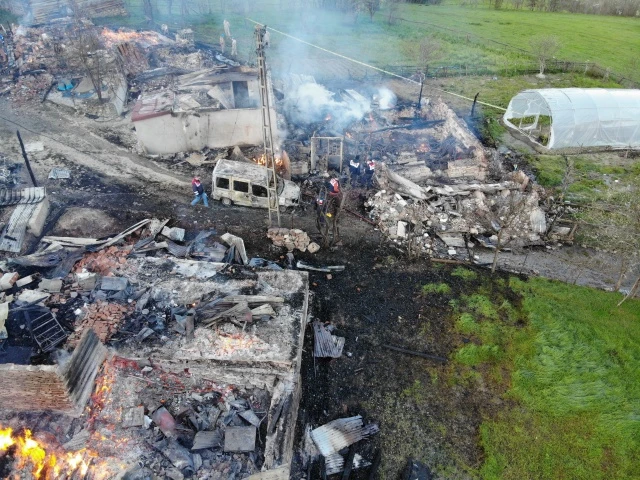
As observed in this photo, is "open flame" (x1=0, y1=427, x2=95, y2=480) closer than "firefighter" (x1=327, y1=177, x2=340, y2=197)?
Yes

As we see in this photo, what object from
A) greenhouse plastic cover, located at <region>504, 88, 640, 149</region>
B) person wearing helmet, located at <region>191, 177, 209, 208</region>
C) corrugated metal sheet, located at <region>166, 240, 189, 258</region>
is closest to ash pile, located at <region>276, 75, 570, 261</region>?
greenhouse plastic cover, located at <region>504, 88, 640, 149</region>

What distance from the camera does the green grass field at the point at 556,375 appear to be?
9.56 m

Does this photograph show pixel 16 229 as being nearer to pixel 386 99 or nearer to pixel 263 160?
pixel 263 160

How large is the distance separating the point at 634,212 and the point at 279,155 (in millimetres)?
12650

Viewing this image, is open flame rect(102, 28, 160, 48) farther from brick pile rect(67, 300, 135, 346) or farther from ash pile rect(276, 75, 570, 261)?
brick pile rect(67, 300, 135, 346)

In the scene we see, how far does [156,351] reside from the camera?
9.89 meters

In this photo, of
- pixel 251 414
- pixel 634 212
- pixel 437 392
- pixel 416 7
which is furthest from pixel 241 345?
pixel 416 7

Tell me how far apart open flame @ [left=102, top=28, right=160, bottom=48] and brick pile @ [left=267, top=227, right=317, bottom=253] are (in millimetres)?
22248

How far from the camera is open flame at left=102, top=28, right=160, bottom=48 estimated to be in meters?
29.6

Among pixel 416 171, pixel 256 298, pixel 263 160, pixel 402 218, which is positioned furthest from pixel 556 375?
pixel 263 160

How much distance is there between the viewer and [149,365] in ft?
32.6

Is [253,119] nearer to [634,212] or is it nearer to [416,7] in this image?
[634,212]

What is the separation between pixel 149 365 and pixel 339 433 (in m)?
4.66

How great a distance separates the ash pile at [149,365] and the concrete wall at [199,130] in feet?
26.8
